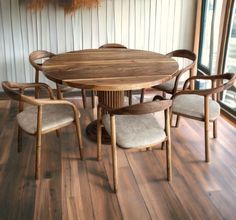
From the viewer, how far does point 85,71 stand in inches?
92.7

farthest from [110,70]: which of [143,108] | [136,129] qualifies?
[143,108]

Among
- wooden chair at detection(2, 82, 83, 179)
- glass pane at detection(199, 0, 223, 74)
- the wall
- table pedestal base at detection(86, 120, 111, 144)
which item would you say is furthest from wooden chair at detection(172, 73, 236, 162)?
the wall

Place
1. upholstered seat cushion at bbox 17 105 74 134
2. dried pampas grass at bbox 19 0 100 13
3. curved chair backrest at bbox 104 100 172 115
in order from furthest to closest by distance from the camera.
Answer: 1. dried pampas grass at bbox 19 0 100 13
2. upholstered seat cushion at bbox 17 105 74 134
3. curved chair backrest at bbox 104 100 172 115

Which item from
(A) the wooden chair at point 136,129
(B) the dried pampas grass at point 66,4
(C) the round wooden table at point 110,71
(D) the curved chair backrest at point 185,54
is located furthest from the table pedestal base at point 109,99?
(B) the dried pampas grass at point 66,4

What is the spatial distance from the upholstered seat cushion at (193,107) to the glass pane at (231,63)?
0.86 metres

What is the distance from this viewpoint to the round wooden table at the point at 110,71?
2.14m

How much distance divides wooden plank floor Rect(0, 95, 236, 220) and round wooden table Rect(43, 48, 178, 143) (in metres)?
0.47

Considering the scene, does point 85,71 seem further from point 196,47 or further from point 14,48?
point 196,47

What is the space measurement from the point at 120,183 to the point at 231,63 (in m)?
1.90

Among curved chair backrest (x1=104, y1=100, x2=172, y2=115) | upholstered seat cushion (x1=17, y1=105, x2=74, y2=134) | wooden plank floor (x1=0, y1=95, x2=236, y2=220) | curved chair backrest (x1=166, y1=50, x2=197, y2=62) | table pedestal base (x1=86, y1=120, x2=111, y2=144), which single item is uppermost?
curved chair backrest (x1=166, y1=50, x2=197, y2=62)

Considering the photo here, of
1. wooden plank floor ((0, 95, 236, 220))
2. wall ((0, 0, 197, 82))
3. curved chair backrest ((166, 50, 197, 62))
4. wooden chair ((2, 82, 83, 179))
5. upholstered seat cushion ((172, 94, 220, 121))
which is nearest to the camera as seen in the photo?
wooden plank floor ((0, 95, 236, 220))

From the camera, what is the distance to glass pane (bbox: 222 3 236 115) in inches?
126

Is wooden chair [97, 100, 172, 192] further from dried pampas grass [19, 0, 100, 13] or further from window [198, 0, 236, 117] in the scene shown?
dried pampas grass [19, 0, 100, 13]

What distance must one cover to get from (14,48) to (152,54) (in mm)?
1652
